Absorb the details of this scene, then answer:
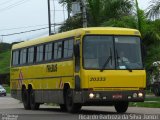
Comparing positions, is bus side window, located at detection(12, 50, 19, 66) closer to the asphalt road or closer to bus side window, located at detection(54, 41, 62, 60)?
the asphalt road

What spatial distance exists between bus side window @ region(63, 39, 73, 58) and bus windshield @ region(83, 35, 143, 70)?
4.19 ft

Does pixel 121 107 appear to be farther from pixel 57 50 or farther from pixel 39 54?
pixel 39 54

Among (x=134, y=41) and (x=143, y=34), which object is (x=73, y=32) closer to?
(x=134, y=41)

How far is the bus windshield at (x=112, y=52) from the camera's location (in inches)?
864

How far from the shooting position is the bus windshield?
72.0 feet

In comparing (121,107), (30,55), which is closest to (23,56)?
(30,55)

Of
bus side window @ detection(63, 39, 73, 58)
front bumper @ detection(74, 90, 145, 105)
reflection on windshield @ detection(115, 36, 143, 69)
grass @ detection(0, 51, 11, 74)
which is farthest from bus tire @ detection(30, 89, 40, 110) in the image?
grass @ detection(0, 51, 11, 74)

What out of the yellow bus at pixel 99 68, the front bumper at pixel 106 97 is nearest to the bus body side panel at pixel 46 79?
the yellow bus at pixel 99 68

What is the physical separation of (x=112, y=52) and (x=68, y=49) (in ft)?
7.12

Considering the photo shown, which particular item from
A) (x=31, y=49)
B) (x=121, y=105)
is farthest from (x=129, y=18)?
(x=121, y=105)

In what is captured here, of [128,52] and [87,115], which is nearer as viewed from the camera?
[87,115]

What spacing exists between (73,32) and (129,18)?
601 inches

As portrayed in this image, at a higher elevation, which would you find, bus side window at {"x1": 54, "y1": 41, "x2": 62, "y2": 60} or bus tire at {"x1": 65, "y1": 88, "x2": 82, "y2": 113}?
bus side window at {"x1": 54, "y1": 41, "x2": 62, "y2": 60}

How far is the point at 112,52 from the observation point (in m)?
22.1
